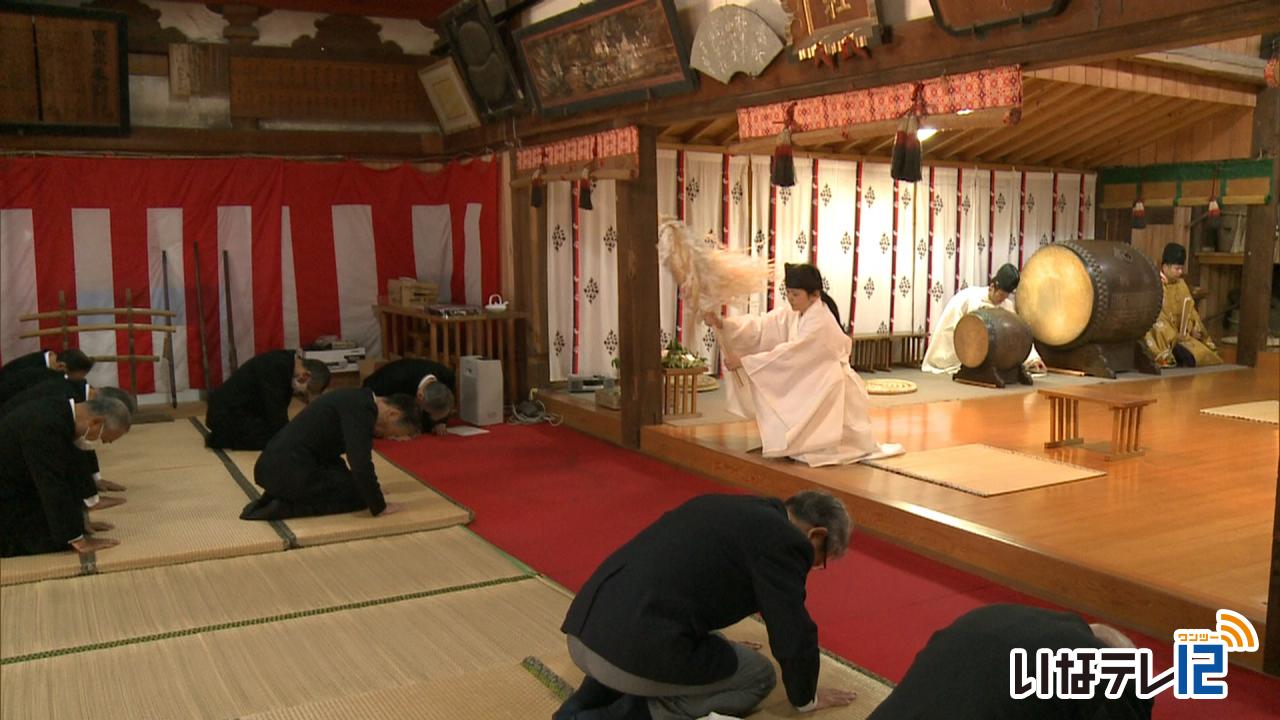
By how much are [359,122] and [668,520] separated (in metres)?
8.24

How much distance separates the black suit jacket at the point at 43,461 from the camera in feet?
14.2

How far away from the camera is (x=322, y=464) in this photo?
5473 millimetres

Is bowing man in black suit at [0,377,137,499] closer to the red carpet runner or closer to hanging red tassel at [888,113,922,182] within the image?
the red carpet runner

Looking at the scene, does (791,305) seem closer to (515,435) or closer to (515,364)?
(515,435)

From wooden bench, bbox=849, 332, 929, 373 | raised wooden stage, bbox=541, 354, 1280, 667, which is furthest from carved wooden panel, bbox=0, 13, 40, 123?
wooden bench, bbox=849, 332, 929, 373

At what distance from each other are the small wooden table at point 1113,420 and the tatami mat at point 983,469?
0.45m

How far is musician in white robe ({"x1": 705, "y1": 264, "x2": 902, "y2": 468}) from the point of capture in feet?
19.9

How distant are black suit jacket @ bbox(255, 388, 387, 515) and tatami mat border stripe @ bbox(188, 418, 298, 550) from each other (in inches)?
11.7

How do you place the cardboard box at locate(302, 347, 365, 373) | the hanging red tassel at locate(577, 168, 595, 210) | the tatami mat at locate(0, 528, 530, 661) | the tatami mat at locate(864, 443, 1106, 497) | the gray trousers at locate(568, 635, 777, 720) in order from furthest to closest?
the cardboard box at locate(302, 347, 365, 373)
the hanging red tassel at locate(577, 168, 595, 210)
the tatami mat at locate(864, 443, 1106, 497)
the tatami mat at locate(0, 528, 530, 661)
the gray trousers at locate(568, 635, 777, 720)

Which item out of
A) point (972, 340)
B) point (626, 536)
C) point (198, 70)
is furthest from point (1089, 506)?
point (198, 70)

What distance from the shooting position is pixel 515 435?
7945mm

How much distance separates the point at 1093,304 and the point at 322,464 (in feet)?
24.1

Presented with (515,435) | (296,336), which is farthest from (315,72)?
(515,435)

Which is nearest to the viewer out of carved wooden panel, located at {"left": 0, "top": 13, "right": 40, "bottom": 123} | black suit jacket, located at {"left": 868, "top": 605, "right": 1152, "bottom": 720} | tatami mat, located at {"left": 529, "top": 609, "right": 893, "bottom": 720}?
black suit jacket, located at {"left": 868, "top": 605, "right": 1152, "bottom": 720}
